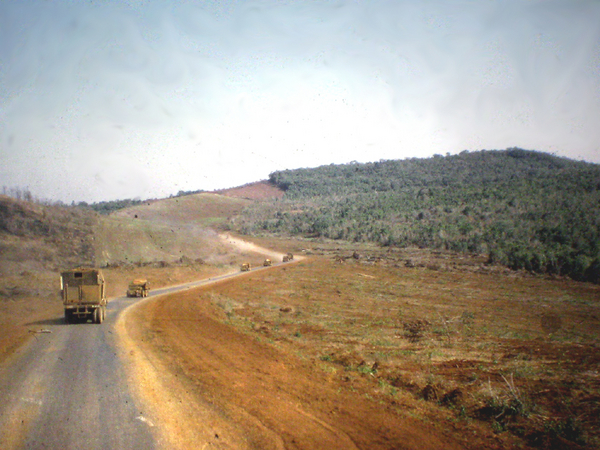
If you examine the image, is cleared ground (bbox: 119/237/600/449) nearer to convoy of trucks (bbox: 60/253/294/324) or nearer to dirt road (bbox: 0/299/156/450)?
dirt road (bbox: 0/299/156/450)

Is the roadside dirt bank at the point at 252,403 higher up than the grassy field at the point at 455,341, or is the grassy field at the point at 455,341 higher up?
the roadside dirt bank at the point at 252,403

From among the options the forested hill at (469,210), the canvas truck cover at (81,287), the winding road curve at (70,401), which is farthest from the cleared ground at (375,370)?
the forested hill at (469,210)

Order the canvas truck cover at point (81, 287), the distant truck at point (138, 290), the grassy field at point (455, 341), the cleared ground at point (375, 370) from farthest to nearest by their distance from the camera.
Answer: the distant truck at point (138, 290) < the canvas truck cover at point (81, 287) < the grassy field at point (455, 341) < the cleared ground at point (375, 370)

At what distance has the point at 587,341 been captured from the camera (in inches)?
592

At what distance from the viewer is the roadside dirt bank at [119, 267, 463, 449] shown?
705cm

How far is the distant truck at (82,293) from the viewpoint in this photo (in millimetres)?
16594

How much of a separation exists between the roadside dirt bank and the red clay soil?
0.02m

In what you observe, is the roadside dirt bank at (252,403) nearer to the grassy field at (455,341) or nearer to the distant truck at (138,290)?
the grassy field at (455,341)

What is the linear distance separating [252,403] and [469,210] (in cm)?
6768

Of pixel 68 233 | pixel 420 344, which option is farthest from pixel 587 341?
pixel 68 233

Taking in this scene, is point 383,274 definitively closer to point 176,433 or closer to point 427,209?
point 176,433

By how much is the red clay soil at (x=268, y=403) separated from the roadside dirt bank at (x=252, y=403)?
19 millimetres

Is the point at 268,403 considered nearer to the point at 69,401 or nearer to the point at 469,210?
the point at 69,401

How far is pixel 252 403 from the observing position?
8516 millimetres
